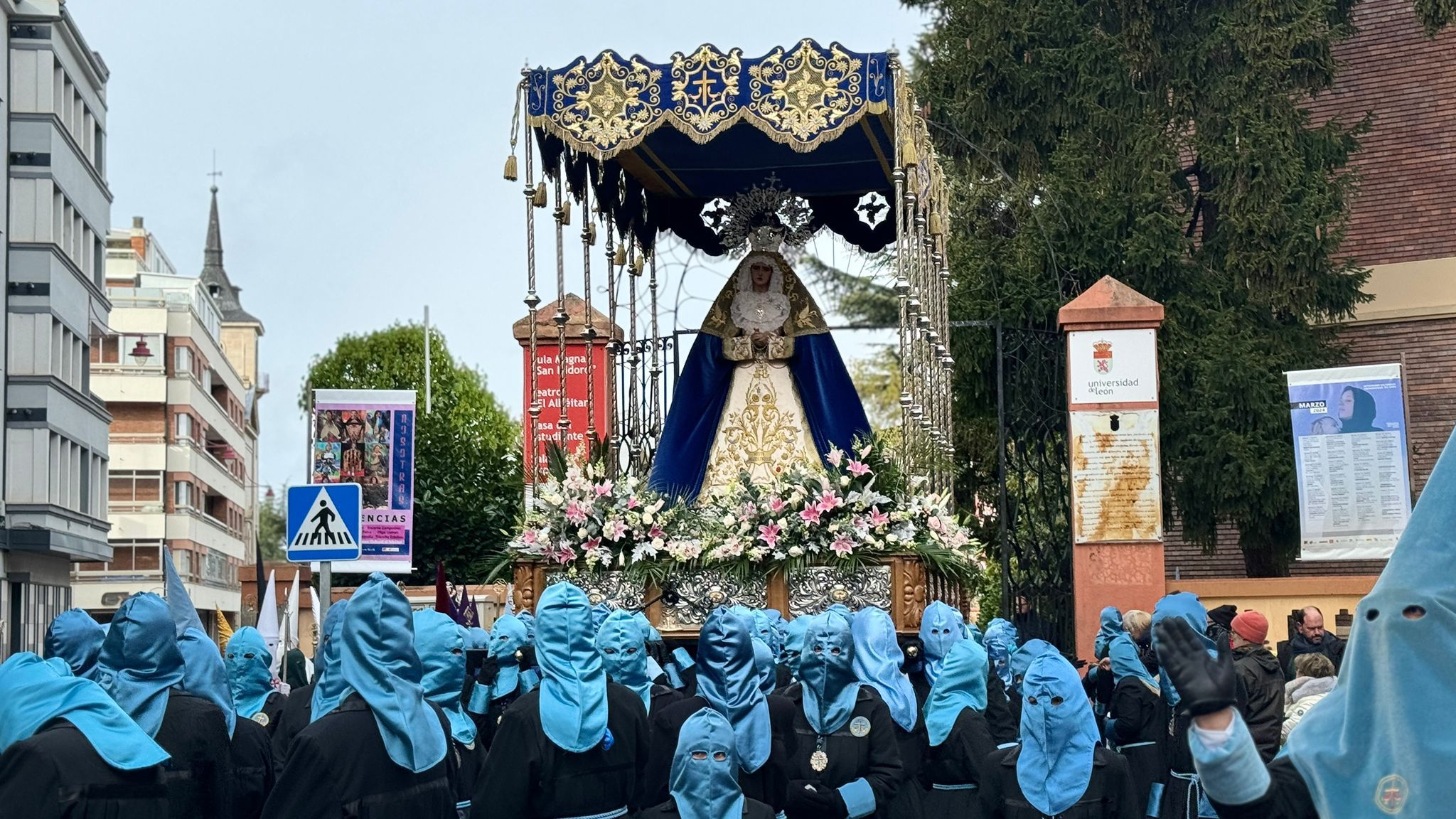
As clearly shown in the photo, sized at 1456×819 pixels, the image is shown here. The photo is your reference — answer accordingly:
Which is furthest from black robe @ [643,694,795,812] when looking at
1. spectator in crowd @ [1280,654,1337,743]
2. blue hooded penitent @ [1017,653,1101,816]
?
spectator in crowd @ [1280,654,1337,743]

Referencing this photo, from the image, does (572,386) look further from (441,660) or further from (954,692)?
(441,660)

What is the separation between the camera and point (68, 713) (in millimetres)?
5391

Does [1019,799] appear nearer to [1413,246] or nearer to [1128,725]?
[1128,725]

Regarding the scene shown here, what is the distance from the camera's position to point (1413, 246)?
→ 2669 cm

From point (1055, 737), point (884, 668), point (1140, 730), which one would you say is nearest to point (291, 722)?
point (884, 668)

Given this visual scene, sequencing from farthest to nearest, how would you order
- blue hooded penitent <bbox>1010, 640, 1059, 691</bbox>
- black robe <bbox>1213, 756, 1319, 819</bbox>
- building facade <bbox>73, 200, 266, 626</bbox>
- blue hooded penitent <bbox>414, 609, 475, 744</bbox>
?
building facade <bbox>73, 200, 266, 626</bbox> < blue hooded penitent <bbox>1010, 640, 1059, 691</bbox> < blue hooded penitent <bbox>414, 609, 475, 744</bbox> < black robe <bbox>1213, 756, 1319, 819</bbox>

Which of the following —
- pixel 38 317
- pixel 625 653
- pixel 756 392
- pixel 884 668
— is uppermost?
pixel 38 317

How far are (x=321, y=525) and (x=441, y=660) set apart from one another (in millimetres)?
4837

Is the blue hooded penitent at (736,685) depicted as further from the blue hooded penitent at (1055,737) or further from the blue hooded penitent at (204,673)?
the blue hooded penitent at (204,673)

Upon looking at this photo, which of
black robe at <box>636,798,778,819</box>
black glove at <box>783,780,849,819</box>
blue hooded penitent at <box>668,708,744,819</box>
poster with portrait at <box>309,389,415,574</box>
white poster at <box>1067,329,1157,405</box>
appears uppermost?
white poster at <box>1067,329,1157,405</box>

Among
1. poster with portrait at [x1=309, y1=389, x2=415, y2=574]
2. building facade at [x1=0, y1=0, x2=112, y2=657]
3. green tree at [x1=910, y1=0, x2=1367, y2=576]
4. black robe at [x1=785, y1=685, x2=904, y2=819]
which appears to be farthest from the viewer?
building facade at [x1=0, y1=0, x2=112, y2=657]

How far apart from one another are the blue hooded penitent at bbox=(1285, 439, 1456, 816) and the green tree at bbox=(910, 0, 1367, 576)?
2103 cm

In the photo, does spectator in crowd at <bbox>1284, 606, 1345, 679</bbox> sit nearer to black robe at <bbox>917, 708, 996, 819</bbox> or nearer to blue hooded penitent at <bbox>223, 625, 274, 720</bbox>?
black robe at <bbox>917, 708, 996, 819</bbox>

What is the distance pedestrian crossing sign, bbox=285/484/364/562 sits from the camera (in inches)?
470
